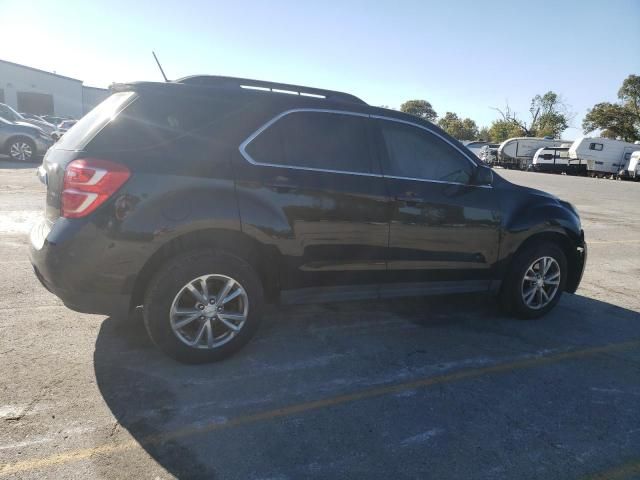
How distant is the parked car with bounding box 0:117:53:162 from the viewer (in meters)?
15.8

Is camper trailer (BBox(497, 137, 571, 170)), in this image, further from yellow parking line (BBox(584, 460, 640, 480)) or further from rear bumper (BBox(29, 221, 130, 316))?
rear bumper (BBox(29, 221, 130, 316))

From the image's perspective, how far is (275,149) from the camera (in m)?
3.54

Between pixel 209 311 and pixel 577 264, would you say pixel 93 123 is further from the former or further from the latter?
pixel 577 264

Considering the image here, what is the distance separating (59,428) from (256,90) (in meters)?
2.58

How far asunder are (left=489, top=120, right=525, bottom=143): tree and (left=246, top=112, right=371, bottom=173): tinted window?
278ft

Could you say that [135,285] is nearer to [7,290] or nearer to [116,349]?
[116,349]

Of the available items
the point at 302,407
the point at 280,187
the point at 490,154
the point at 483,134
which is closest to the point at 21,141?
the point at 280,187

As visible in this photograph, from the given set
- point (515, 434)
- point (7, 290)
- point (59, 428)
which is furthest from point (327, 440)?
point (7, 290)

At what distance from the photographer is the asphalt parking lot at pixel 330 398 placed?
250 centimetres

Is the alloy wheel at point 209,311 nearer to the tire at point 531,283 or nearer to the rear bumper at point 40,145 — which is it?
the tire at point 531,283

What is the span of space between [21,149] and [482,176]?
54.5 ft

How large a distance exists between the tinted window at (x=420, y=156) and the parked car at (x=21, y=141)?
15985 mm

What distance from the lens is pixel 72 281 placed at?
10.1ft

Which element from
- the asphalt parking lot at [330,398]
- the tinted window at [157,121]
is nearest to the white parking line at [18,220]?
the asphalt parking lot at [330,398]
